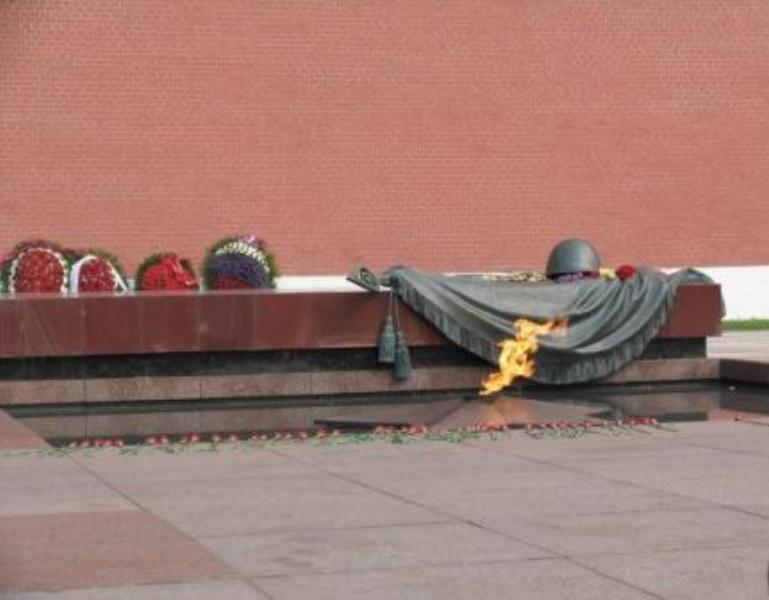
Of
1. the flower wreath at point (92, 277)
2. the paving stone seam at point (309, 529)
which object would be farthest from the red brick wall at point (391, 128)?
the paving stone seam at point (309, 529)

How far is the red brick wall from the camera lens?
87.1 ft

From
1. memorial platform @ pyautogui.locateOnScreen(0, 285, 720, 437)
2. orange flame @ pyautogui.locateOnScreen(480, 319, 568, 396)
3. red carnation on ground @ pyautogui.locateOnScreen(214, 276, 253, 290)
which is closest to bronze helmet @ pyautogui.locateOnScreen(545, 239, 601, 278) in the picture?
orange flame @ pyautogui.locateOnScreen(480, 319, 568, 396)

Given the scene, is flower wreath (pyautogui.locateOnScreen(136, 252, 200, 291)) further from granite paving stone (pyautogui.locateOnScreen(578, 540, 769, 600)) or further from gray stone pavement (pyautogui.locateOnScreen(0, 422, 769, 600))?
granite paving stone (pyautogui.locateOnScreen(578, 540, 769, 600))

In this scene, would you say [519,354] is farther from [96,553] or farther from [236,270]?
[96,553]

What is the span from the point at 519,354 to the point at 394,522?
25.7 ft

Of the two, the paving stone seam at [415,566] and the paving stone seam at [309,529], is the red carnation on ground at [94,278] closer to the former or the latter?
the paving stone seam at [309,529]

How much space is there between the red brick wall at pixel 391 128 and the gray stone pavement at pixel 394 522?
16524mm

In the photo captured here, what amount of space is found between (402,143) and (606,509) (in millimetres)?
20570

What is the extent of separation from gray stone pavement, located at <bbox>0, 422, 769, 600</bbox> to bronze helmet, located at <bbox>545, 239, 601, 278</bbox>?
5952mm

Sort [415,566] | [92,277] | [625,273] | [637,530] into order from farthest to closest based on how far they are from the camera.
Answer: [92,277] < [625,273] < [637,530] < [415,566]

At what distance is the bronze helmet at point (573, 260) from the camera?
16859mm

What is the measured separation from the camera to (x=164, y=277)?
17000 mm

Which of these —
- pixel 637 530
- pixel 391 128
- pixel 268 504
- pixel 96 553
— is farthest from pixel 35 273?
pixel 391 128

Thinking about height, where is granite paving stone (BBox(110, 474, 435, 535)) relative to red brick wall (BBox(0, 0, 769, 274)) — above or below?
below
